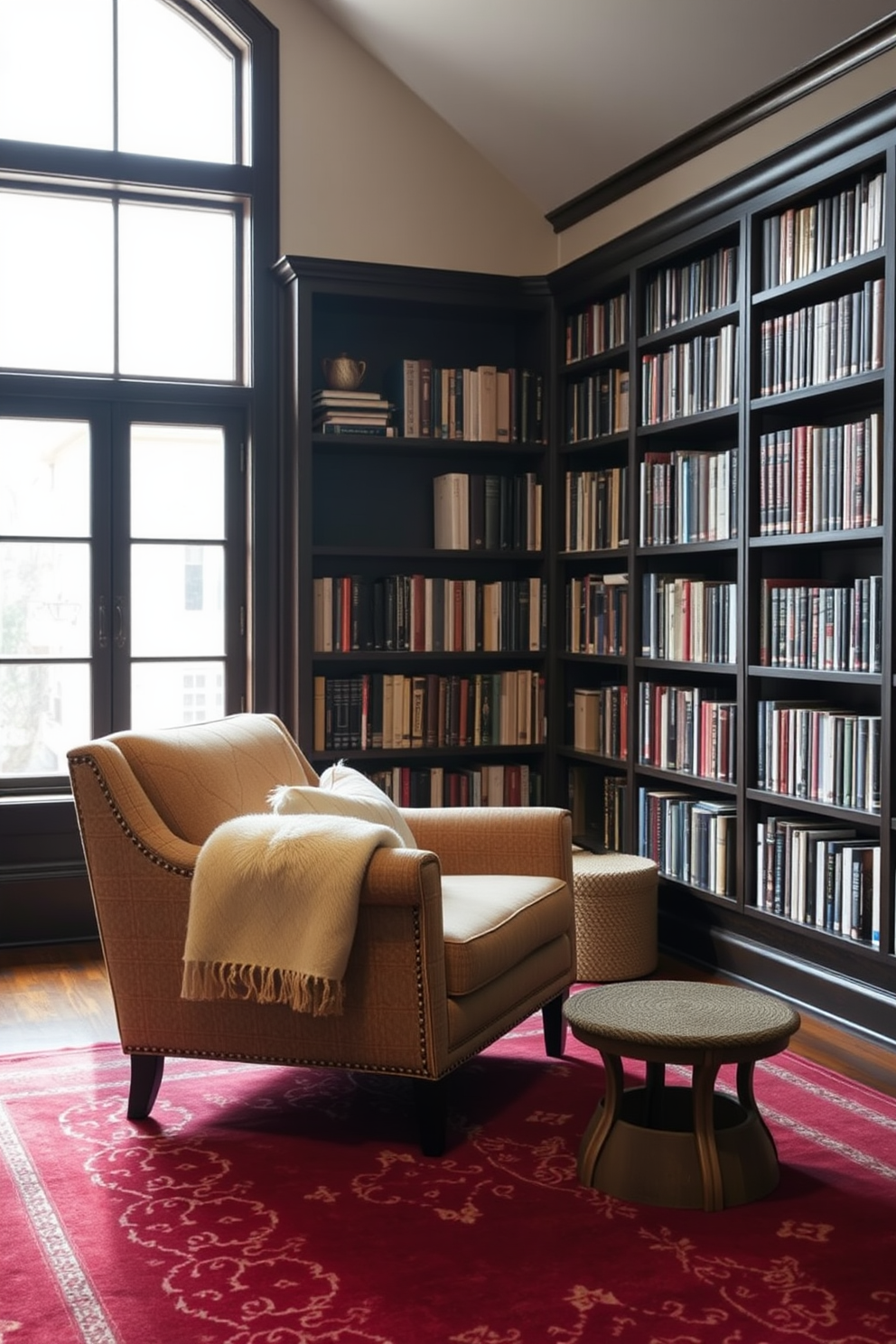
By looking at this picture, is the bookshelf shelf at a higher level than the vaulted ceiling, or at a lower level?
lower

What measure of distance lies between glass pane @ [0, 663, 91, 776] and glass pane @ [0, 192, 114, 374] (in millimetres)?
1073

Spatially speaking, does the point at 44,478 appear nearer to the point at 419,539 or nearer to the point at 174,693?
the point at 174,693

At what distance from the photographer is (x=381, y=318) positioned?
5.39 metres

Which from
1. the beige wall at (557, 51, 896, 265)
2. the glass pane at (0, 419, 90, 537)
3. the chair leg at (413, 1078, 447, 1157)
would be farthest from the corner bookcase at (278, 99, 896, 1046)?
the chair leg at (413, 1078, 447, 1157)

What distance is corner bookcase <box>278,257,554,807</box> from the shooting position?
5.07 metres

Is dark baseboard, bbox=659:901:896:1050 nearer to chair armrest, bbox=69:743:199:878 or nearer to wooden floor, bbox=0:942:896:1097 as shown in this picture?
wooden floor, bbox=0:942:896:1097

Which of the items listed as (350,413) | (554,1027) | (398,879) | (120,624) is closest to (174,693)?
(120,624)

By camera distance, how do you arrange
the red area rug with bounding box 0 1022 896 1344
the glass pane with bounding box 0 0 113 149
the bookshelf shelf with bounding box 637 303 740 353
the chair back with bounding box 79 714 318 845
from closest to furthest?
the red area rug with bounding box 0 1022 896 1344
the chair back with bounding box 79 714 318 845
the bookshelf shelf with bounding box 637 303 740 353
the glass pane with bounding box 0 0 113 149

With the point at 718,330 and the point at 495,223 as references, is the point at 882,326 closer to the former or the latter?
the point at 718,330

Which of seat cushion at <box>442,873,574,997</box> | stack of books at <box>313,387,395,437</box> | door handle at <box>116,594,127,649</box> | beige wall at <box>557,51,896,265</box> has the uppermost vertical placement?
beige wall at <box>557,51,896,265</box>

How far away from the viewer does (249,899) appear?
2975 millimetres

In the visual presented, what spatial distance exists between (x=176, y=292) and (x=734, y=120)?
207cm

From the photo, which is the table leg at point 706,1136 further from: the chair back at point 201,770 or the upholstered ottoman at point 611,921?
the upholstered ottoman at point 611,921

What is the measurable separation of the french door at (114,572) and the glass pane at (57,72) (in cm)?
95
